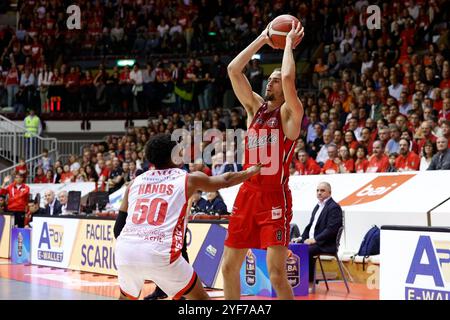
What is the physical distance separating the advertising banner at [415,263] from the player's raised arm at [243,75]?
72.6 inches

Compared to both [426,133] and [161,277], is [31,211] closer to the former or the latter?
[426,133]

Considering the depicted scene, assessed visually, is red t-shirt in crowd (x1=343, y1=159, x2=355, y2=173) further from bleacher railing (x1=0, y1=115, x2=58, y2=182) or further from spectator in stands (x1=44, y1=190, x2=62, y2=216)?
bleacher railing (x1=0, y1=115, x2=58, y2=182)

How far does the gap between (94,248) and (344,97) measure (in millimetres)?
7103

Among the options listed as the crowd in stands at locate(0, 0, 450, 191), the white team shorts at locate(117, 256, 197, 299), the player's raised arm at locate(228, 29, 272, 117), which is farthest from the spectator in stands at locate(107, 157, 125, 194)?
the white team shorts at locate(117, 256, 197, 299)

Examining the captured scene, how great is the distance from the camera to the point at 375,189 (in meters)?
12.2

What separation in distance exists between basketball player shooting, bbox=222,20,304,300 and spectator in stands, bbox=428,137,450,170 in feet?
20.7

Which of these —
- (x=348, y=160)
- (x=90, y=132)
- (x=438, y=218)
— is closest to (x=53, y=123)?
(x=90, y=132)

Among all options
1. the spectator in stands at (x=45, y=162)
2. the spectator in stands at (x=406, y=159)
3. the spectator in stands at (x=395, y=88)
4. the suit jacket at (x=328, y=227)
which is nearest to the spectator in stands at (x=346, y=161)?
the spectator in stands at (x=406, y=159)

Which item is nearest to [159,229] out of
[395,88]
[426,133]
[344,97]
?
[426,133]

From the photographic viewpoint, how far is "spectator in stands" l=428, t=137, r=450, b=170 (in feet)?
38.4

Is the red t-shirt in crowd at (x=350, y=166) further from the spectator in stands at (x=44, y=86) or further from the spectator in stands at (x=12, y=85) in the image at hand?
the spectator in stands at (x=12, y=85)

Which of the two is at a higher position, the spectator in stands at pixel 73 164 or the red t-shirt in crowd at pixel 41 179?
the spectator in stands at pixel 73 164

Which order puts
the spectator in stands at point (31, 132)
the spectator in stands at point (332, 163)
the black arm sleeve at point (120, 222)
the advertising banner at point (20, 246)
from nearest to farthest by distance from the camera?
the black arm sleeve at point (120, 222), the spectator in stands at point (332, 163), the advertising banner at point (20, 246), the spectator in stands at point (31, 132)

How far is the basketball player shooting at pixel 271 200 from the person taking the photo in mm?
5887
